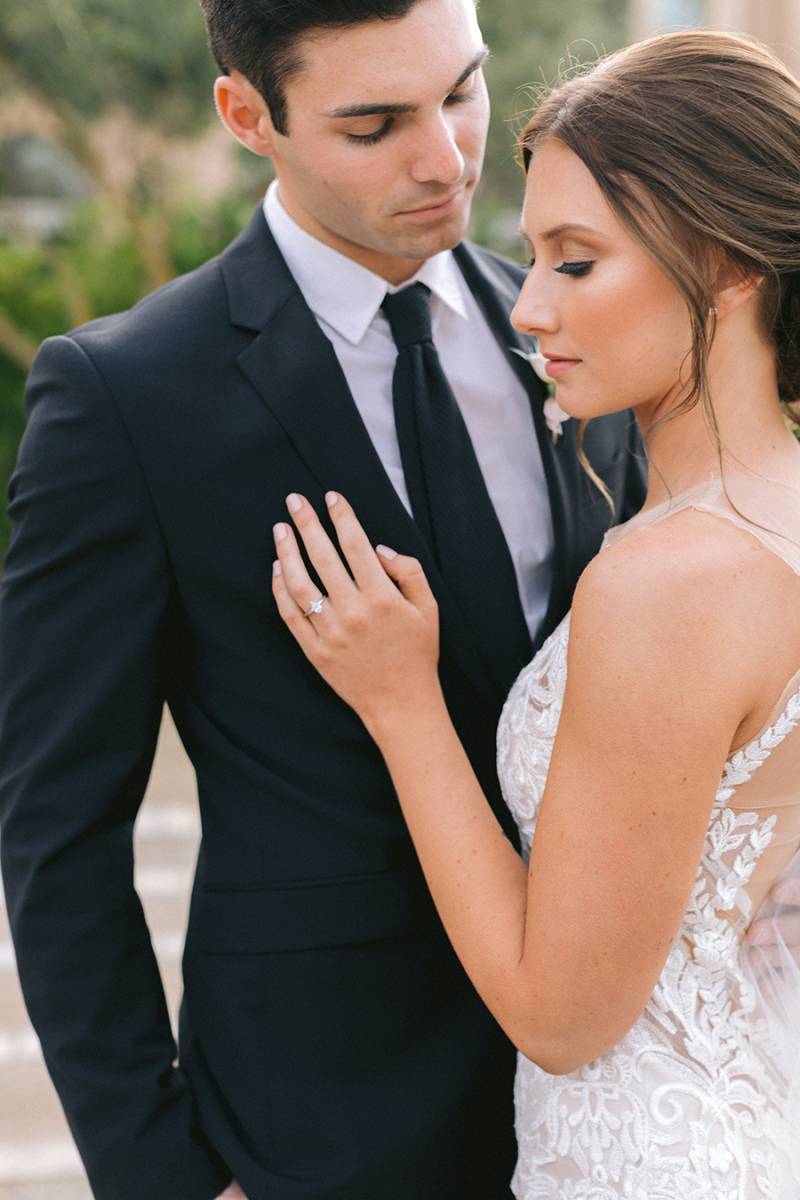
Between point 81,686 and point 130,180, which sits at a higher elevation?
Answer: point 81,686

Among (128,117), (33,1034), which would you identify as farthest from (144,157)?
(33,1034)

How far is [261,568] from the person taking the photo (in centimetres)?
170

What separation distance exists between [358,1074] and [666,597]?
83cm

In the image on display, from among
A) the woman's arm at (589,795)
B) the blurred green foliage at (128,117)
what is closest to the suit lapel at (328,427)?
the woman's arm at (589,795)

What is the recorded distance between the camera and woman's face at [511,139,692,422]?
1417 mm

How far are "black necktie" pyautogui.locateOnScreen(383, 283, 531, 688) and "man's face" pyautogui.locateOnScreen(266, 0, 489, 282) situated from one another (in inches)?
7.2

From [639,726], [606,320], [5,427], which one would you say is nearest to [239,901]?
[639,726]

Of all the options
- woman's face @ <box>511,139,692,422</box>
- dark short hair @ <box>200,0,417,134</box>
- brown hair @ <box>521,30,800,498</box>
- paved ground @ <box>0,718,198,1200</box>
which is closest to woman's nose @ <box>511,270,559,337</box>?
woman's face @ <box>511,139,692,422</box>

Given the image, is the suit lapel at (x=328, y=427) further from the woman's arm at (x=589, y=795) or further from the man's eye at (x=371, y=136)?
the man's eye at (x=371, y=136)

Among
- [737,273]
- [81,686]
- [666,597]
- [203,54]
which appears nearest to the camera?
[666,597]

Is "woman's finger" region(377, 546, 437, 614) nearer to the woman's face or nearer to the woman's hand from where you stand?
the woman's hand

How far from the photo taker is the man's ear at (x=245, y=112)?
1.84 meters

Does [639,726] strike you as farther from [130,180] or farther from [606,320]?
[130,180]

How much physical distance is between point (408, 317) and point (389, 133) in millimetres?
239
